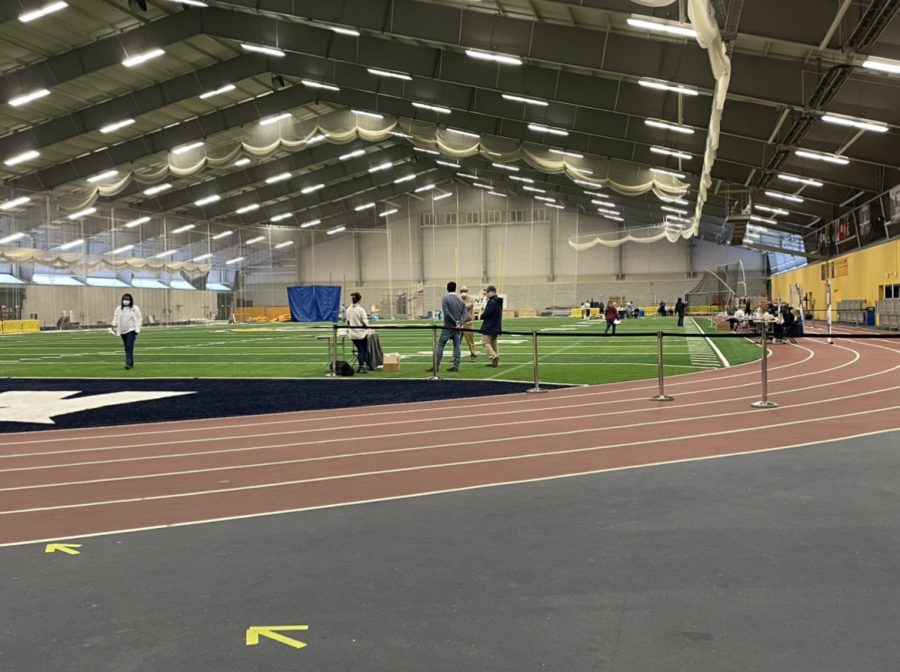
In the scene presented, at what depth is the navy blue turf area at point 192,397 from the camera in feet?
33.6

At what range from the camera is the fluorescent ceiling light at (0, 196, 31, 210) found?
44.8 metres

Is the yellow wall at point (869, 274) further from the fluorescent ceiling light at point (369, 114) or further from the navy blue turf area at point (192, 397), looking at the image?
the navy blue turf area at point (192, 397)

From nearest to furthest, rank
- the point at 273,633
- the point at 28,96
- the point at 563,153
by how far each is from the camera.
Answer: the point at 273,633 < the point at 28,96 < the point at 563,153

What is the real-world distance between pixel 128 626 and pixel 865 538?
3.84 meters

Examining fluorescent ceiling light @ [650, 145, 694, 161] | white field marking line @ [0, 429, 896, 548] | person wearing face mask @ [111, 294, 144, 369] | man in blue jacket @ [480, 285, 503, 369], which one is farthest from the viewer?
fluorescent ceiling light @ [650, 145, 694, 161]

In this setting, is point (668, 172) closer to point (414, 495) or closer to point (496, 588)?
point (414, 495)

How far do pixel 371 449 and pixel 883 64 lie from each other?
16.2m

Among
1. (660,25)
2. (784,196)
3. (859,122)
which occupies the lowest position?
(859,122)

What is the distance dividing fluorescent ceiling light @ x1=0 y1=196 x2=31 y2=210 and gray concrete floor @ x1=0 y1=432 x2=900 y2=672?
47242 millimetres

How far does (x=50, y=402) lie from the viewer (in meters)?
11.7

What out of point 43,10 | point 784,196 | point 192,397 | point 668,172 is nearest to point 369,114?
point 668,172

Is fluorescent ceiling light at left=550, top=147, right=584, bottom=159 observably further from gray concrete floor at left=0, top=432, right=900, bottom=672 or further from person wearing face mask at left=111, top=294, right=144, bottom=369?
gray concrete floor at left=0, top=432, right=900, bottom=672

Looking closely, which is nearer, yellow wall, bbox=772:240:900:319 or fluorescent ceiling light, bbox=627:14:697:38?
fluorescent ceiling light, bbox=627:14:697:38

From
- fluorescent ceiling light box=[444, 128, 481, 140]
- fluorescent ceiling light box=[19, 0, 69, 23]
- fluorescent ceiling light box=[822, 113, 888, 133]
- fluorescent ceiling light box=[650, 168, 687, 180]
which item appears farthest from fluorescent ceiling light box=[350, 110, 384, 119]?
fluorescent ceiling light box=[822, 113, 888, 133]
